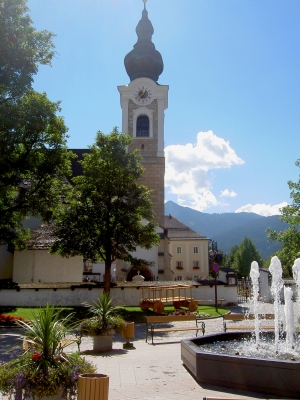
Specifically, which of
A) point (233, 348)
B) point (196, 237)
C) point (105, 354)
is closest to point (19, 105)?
point (105, 354)

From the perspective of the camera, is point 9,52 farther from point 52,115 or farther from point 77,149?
point 77,149

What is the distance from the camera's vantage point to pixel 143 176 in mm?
45688

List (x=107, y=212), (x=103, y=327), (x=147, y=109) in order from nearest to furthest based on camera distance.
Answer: (x=103, y=327) → (x=107, y=212) → (x=147, y=109)

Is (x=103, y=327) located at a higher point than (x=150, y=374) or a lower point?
higher

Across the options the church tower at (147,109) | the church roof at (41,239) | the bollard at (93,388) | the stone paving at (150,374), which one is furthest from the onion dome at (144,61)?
the bollard at (93,388)

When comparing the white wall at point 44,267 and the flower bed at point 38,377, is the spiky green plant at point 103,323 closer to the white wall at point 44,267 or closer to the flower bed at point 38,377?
the flower bed at point 38,377

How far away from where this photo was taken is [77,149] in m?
46.1

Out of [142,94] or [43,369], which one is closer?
[43,369]

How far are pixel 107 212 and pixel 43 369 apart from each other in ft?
56.4

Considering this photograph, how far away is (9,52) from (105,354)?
13.7m

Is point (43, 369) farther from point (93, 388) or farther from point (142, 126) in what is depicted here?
point (142, 126)

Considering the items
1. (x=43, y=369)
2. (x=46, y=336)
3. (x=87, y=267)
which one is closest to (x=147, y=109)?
(x=87, y=267)

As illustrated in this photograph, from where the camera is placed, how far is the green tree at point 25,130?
1906cm

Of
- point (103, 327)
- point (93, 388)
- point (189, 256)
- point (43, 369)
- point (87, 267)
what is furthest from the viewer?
point (189, 256)
